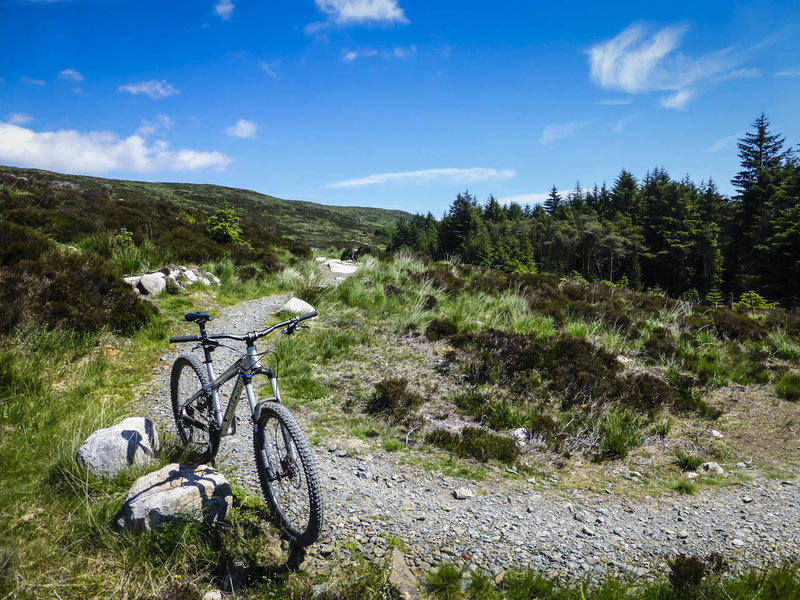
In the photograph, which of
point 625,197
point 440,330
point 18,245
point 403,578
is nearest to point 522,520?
point 403,578

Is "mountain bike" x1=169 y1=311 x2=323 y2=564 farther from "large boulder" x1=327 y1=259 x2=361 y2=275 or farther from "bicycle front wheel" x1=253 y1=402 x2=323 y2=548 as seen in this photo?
"large boulder" x1=327 y1=259 x2=361 y2=275

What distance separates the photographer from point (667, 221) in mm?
55812

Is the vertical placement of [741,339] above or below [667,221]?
below

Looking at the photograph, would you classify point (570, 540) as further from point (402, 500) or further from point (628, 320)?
point (628, 320)

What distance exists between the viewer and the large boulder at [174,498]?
292 centimetres

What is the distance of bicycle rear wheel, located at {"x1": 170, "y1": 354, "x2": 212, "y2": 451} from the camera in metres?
3.85

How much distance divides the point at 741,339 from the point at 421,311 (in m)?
8.53

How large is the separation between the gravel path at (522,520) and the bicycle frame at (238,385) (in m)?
0.78

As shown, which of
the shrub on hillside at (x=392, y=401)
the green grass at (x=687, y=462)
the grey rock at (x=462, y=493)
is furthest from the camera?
the shrub on hillside at (x=392, y=401)

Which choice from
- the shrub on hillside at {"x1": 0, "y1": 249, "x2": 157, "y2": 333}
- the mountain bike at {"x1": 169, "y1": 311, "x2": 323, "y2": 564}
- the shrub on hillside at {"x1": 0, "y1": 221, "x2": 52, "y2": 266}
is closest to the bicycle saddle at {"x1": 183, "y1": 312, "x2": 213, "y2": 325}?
the mountain bike at {"x1": 169, "y1": 311, "x2": 323, "y2": 564}

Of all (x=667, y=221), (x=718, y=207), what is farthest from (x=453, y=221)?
(x=718, y=207)

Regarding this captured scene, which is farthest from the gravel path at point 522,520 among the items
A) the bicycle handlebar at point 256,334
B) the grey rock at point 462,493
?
the bicycle handlebar at point 256,334

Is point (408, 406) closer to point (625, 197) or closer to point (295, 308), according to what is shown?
point (295, 308)

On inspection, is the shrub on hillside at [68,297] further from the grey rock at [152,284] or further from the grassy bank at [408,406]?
the grey rock at [152,284]
